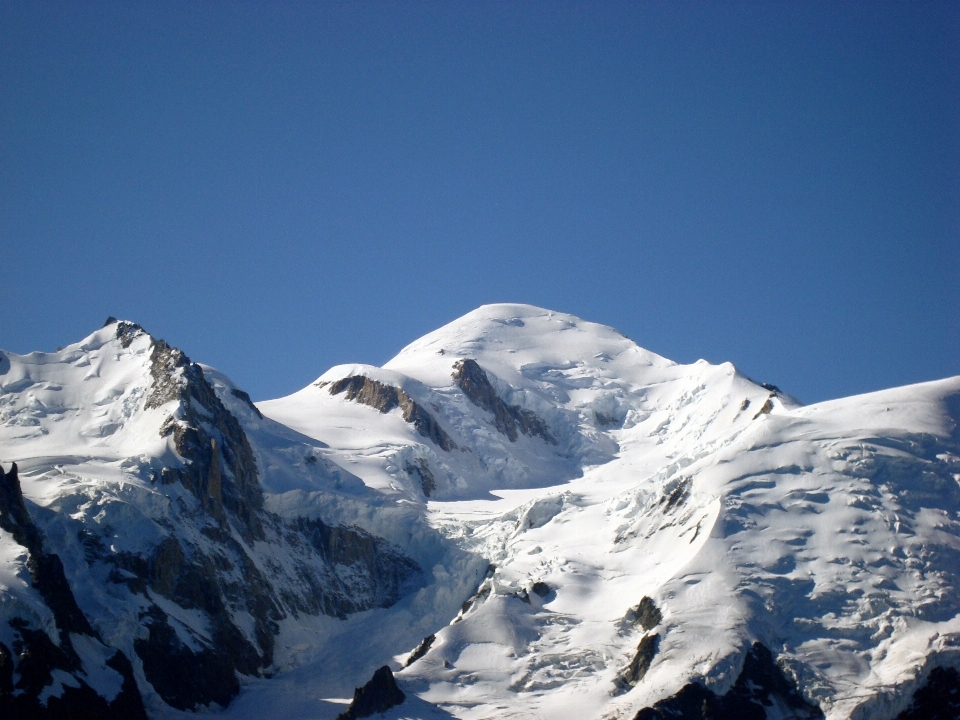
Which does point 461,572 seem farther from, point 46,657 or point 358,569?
point 46,657

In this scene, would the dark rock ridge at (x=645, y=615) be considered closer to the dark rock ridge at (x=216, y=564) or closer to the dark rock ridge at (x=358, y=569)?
the dark rock ridge at (x=358, y=569)

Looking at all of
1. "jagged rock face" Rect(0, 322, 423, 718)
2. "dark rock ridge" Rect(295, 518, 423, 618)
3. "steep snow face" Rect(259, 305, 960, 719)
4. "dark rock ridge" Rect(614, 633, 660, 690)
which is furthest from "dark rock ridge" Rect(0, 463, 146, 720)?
"dark rock ridge" Rect(614, 633, 660, 690)

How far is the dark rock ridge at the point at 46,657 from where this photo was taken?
377 feet

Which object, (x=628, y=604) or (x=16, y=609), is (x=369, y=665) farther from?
(x=16, y=609)

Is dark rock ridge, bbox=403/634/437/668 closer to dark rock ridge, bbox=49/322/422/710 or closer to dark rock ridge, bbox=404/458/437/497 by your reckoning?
dark rock ridge, bbox=49/322/422/710

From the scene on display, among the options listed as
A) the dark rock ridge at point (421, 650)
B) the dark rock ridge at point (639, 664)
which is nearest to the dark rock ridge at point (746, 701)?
the dark rock ridge at point (639, 664)

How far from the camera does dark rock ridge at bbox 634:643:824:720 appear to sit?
122 metres

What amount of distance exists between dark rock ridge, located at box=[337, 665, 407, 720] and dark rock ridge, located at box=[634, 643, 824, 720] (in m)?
21.1

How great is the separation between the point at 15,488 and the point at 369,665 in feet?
126

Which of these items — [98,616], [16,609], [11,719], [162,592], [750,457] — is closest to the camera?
[11,719]

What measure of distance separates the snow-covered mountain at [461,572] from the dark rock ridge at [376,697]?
1152mm

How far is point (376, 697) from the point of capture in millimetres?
127062

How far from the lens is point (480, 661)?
13625 centimetres

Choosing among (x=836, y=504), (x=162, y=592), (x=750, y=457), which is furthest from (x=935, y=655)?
(x=162, y=592)
